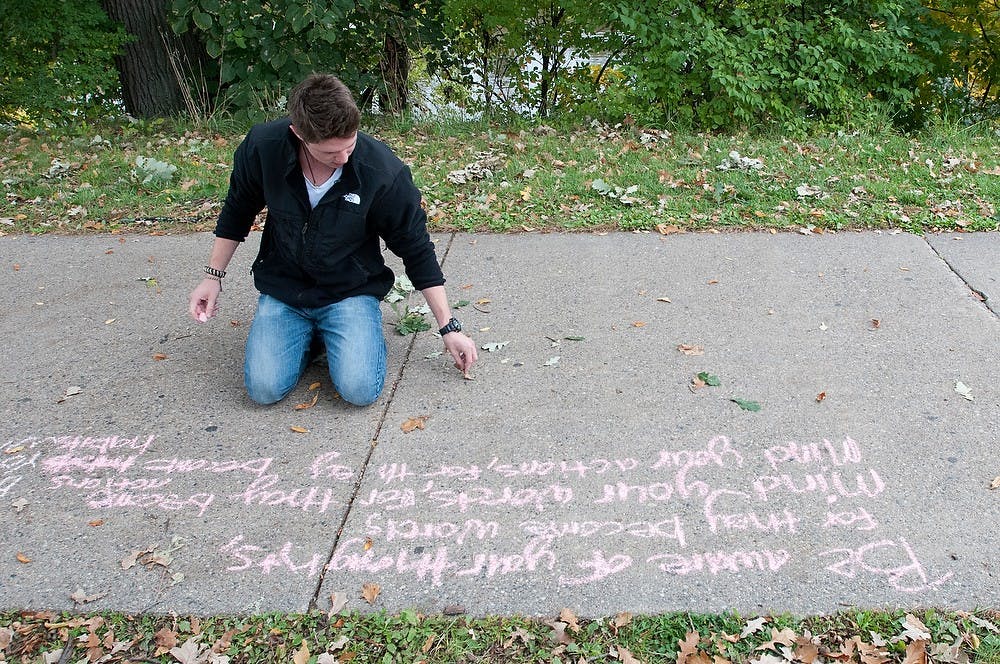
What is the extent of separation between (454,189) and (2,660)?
411 cm

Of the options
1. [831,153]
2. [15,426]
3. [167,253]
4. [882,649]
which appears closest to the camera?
[882,649]

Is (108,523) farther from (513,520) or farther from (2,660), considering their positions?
(513,520)

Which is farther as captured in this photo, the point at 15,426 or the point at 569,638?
the point at 15,426

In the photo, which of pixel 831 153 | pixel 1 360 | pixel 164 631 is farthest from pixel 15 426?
pixel 831 153

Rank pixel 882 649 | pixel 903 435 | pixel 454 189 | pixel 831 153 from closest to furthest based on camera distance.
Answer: pixel 882 649 < pixel 903 435 < pixel 454 189 < pixel 831 153

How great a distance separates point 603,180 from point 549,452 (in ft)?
10.4

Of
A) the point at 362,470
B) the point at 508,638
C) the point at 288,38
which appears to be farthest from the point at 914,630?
the point at 288,38

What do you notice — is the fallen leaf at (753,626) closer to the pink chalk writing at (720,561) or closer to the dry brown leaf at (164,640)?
the pink chalk writing at (720,561)

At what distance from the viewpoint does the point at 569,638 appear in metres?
2.24

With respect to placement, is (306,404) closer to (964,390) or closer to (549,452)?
(549,452)

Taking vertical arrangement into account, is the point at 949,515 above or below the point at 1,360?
above

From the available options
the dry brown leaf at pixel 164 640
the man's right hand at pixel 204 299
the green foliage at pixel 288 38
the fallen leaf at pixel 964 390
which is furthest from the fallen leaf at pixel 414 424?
the green foliage at pixel 288 38

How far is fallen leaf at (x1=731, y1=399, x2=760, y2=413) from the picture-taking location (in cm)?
319

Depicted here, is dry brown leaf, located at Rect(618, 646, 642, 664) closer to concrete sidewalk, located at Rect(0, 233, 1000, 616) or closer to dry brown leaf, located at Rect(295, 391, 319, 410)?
concrete sidewalk, located at Rect(0, 233, 1000, 616)
